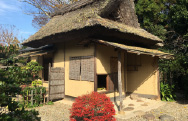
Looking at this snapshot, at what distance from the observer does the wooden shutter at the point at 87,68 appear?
6594mm

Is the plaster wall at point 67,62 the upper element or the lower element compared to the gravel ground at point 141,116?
upper

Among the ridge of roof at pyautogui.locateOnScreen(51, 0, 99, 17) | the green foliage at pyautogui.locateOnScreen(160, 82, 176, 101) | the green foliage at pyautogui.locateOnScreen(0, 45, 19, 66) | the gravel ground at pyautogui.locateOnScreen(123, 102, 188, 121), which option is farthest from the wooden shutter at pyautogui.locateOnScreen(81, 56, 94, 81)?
the green foliage at pyautogui.locateOnScreen(0, 45, 19, 66)

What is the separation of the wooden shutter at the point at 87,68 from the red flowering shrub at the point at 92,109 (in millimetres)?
2283

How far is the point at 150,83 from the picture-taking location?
8.33 metres

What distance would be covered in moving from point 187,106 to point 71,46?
6.02 meters

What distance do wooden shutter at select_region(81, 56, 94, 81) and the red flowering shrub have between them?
7.49 ft

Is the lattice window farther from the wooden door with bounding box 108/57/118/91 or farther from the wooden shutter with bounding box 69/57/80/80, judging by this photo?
the wooden shutter with bounding box 69/57/80/80

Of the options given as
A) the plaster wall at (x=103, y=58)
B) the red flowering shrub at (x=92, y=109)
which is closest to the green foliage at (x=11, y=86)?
the red flowering shrub at (x=92, y=109)

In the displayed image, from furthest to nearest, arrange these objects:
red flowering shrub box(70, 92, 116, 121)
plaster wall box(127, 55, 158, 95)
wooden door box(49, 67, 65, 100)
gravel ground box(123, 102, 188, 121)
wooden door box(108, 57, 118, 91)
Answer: plaster wall box(127, 55, 158, 95) < wooden door box(49, 67, 65, 100) < wooden door box(108, 57, 118, 91) < gravel ground box(123, 102, 188, 121) < red flowering shrub box(70, 92, 116, 121)

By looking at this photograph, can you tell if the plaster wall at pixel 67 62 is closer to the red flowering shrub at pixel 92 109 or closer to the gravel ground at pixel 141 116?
the gravel ground at pixel 141 116

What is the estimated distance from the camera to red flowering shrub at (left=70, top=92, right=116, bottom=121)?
13.2ft

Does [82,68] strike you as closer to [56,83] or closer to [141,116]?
[56,83]

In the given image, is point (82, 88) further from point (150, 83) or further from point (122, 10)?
point (122, 10)

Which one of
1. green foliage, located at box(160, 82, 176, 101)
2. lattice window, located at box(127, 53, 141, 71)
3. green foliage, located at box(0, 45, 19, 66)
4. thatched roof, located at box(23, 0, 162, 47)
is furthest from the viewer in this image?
lattice window, located at box(127, 53, 141, 71)
